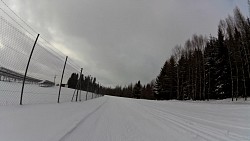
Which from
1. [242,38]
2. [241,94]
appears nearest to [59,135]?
[242,38]

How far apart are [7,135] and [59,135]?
1083 millimetres

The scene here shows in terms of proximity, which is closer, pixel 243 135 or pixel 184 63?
pixel 243 135

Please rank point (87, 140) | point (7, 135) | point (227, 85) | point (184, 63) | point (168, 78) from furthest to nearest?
point (168, 78) < point (184, 63) < point (227, 85) < point (87, 140) < point (7, 135)

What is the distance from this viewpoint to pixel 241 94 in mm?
37562

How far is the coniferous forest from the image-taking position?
33.8 metres

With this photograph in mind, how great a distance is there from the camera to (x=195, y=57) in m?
48.1

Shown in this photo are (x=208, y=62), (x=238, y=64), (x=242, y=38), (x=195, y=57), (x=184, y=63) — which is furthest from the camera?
(x=184, y=63)

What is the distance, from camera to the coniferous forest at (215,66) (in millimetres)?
33812

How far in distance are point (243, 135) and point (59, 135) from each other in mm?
5049

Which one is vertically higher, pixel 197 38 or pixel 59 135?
pixel 197 38

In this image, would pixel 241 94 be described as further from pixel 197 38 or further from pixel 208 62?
pixel 197 38

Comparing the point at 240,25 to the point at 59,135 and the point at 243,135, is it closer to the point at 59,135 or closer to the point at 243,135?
the point at 243,135

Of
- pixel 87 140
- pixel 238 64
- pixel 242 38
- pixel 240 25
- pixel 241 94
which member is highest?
pixel 240 25

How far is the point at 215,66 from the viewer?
42750 mm
